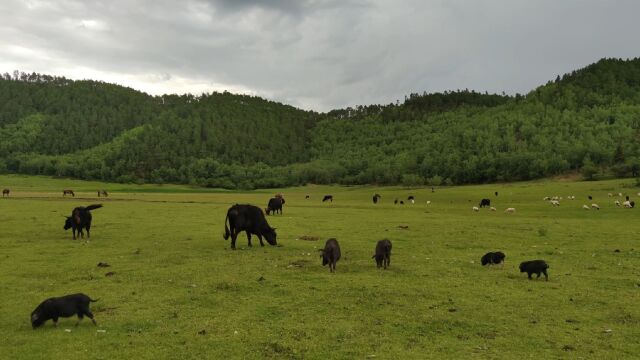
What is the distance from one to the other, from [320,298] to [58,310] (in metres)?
7.68

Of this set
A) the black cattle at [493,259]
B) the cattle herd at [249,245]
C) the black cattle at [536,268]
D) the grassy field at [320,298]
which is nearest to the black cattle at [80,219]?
the cattle herd at [249,245]

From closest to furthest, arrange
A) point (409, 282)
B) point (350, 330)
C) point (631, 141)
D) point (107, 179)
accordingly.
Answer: point (350, 330), point (409, 282), point (631, 141), point (107, 179)

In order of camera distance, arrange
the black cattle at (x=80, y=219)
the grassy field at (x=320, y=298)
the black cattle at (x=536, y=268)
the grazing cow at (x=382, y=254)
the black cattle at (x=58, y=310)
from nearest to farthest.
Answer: the grassy field at (x=320, y=298) → the black cattle at (x=58, y=310) → the black cattle at (x=536, y=268) → the grazing cow at (x=382, y=254) → the black cattle at (x=80, y=219)

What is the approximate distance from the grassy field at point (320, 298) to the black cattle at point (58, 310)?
31 centimetres

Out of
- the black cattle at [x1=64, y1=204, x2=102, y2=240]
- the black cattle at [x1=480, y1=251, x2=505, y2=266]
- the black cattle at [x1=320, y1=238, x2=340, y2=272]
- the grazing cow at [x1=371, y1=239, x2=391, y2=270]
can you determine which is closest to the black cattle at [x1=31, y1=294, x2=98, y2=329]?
the black cattle at [x1=320, y1=238, x2=340, y2=272]

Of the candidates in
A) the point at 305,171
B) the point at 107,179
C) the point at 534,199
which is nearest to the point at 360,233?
the point at 534,199

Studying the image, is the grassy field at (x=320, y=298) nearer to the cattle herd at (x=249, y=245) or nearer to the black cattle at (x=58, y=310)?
the black cattle at (x=58, y=310)

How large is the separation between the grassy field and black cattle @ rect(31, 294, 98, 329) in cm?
31

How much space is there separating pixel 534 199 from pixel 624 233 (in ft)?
129

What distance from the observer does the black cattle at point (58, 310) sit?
1239 cm

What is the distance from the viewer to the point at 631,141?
145 metres

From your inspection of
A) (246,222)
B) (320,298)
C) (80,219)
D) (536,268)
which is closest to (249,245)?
Answer: (246,222)

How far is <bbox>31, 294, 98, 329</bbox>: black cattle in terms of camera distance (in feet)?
40.7

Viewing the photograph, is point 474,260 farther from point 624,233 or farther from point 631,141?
point 631,141
